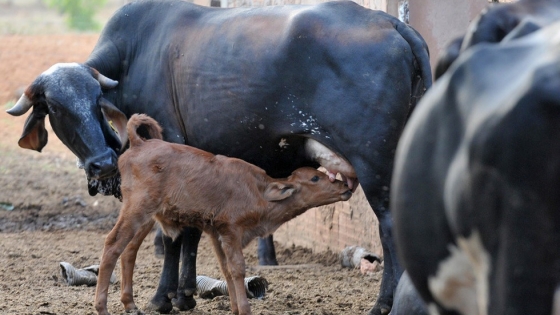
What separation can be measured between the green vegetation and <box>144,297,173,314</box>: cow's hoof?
2555 centimetres

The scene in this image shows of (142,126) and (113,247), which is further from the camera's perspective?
(142,126)

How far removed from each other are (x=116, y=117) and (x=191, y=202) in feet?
3.53

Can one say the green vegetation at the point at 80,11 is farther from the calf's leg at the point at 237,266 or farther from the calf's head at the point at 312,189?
the calf's leg at the point at 237,266

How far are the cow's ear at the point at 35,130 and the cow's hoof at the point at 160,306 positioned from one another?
175cm

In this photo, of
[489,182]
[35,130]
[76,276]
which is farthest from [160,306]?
[489,182]

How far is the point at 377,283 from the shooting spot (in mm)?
7078

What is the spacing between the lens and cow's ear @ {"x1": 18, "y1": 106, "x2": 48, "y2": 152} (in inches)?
263

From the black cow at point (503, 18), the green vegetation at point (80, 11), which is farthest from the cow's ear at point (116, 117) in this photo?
the green vegetation at point (80, 11)

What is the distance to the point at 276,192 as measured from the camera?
589 cm

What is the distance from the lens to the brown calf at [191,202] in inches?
220

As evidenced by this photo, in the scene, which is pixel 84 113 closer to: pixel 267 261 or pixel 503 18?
pixel 267 261

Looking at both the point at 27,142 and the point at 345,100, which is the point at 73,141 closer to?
the point at 27,142

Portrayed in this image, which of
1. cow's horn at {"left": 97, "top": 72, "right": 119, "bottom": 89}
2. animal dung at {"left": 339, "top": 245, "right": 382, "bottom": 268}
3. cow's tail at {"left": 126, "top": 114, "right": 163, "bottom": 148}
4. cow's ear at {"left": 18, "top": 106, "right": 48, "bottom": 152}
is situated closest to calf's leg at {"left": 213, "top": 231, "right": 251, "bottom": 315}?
cow's tail at {"left": 126, "top": 114, "right": 163, "bottom": 148}

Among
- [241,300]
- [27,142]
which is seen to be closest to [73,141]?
[27,142]
